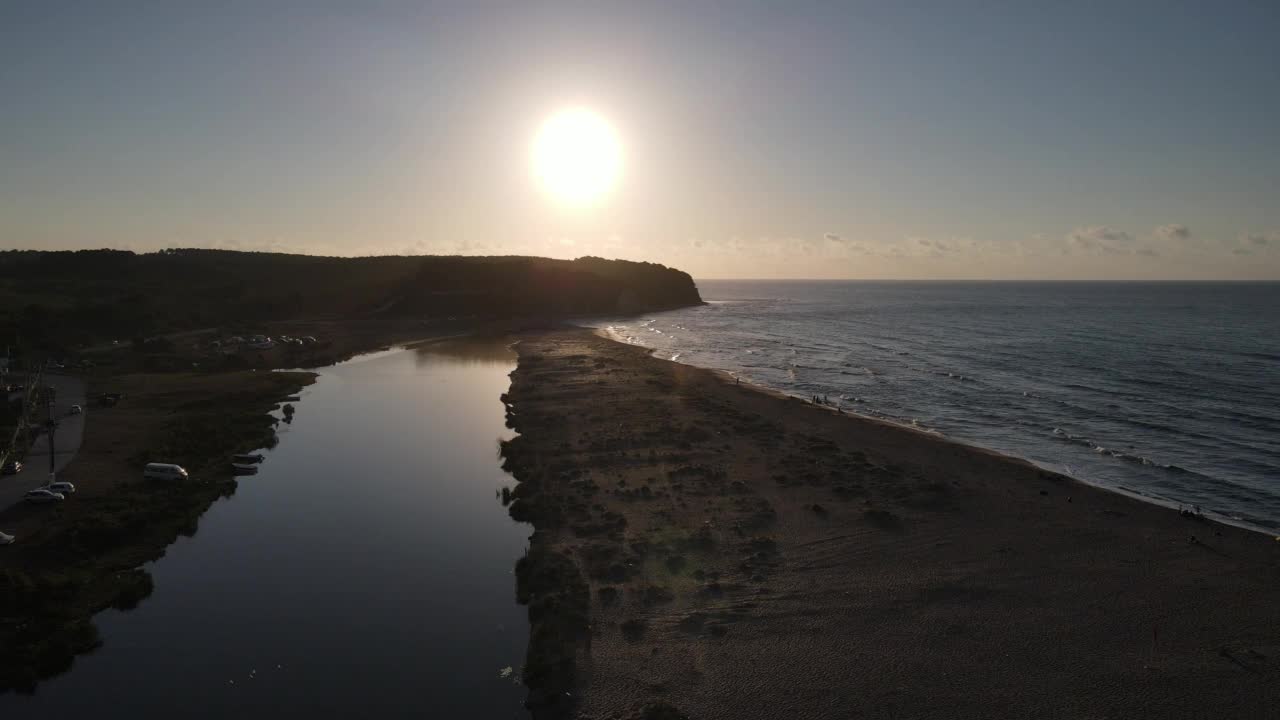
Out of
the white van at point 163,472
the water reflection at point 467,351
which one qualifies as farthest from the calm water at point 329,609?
the water reflection at point 467,351

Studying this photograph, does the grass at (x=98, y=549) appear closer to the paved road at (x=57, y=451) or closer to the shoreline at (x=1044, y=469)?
the paved road at (x=57, y=451)

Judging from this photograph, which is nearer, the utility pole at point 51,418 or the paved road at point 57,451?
the paved road at point 57,451

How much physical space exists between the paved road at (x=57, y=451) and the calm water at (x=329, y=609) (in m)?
8.17

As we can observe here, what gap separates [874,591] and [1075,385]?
5299 centimetres

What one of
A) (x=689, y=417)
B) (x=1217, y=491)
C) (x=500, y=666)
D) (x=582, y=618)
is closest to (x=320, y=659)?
(x=500, y=666)

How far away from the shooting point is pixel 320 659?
1952 cm

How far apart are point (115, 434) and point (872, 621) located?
4395cm

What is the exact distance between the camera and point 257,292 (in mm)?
160250

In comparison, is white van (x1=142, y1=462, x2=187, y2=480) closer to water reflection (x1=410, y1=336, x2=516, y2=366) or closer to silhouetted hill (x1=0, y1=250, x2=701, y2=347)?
water reflection (x1=410, y1=336, x2=516, y2=366)

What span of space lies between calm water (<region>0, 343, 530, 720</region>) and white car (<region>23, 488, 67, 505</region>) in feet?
19.1

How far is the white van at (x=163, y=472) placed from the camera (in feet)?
110

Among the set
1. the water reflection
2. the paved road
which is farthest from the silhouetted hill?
the paved road

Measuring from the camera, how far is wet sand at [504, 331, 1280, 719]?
17.6 m

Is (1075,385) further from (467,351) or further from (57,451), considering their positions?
(57,451)
